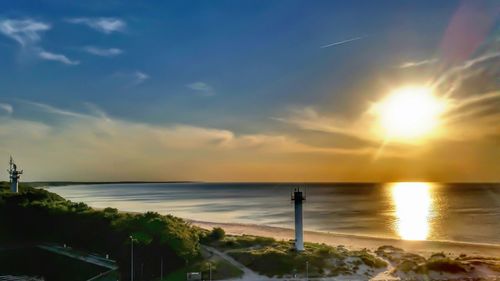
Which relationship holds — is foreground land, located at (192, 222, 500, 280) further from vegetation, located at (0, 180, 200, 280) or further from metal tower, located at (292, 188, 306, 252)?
vegetation, located at (0, 180, 200, 280)

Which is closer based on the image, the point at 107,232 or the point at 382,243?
the point at 107,232

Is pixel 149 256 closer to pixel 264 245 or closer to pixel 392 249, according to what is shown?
pixel 264 245

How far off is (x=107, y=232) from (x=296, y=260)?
875 inches

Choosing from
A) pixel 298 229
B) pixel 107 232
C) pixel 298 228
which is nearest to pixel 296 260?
pixel 298 229

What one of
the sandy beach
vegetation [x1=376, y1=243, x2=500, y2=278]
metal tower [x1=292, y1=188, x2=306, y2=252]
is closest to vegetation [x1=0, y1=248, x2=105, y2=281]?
metal tower [x1=292, y1=188, x2=306, y2=252]

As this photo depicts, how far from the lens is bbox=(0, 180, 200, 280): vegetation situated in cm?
4888

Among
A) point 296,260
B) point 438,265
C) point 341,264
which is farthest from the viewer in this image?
point 341,264

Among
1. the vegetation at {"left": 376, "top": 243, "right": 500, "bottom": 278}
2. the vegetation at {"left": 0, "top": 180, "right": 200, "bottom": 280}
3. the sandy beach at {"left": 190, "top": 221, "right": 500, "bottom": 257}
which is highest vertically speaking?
the vegetation at {"left": 0, "top": 180, "right": 200, "bottom": 280}

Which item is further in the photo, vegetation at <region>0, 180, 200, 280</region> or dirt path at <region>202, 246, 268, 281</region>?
vegetation at <region>0, 180, 200, 280</region>

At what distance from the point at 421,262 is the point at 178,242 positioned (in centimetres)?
2798

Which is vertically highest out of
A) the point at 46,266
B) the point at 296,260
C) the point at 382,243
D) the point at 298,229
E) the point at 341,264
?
the point at 298,229

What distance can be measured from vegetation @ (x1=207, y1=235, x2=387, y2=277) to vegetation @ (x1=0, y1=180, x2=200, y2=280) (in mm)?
5825

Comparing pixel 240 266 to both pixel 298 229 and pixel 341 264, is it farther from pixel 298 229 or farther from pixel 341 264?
pixel 341 264

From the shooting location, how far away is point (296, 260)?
5122 cm
